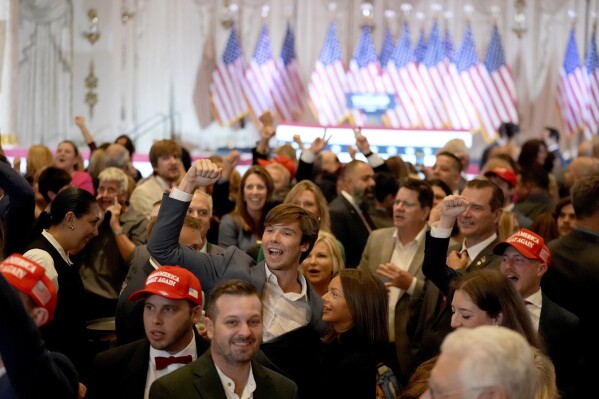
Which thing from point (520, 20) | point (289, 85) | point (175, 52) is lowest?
point (289, 85)

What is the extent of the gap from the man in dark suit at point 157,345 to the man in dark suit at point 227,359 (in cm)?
37

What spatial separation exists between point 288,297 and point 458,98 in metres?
14.3

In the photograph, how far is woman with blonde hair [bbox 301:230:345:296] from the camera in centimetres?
624

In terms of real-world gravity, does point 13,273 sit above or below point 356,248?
above

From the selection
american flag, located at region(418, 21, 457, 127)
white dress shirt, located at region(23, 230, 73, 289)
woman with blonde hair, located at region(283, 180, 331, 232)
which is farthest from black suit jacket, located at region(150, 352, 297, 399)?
american flag, located at region(418, 21, 457, 127)

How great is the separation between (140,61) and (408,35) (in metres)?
4.79

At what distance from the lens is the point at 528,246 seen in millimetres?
5262

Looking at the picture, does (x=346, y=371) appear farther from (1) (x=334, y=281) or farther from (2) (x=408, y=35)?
(2) (x=408, y=35)

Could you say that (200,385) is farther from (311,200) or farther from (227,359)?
(311,200)

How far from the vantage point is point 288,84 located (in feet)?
62.4

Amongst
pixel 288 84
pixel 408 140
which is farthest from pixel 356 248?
pixel 288 84

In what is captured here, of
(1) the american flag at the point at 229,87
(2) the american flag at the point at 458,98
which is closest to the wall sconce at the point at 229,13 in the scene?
(1) the american flag at the point at 229,87

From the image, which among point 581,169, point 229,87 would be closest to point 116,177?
point 581,169

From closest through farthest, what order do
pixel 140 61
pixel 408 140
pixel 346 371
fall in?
pixel 346 371 < pixel 408 140 < pixel 140 61
